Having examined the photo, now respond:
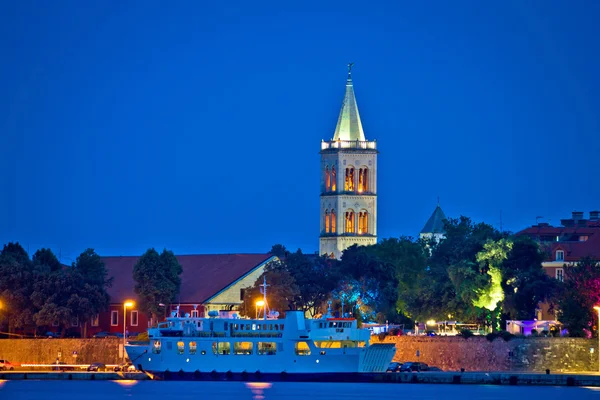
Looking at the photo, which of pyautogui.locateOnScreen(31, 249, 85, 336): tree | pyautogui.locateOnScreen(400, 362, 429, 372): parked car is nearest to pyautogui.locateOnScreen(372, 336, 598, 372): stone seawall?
pyautogui.locateOnScreen(400, 362, 429, 372): parked car

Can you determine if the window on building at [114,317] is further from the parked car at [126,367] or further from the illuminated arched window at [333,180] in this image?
the illuminated arched window at [333,180]

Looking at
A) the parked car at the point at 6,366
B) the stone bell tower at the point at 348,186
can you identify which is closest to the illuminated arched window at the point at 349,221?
the stone bell tower at the point at 348,186

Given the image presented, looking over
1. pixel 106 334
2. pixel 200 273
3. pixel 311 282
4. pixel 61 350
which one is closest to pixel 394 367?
pixel 311 282

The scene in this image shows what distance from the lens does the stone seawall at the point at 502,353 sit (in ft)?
407

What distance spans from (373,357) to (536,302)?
632 inches

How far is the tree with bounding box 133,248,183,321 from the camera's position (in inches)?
5851

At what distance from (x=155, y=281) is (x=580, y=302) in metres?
38.2

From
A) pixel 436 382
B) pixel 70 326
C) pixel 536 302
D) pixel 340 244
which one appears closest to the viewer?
pixel 436 382

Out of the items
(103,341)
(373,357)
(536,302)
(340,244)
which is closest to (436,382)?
(373,357)

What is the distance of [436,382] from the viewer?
393 ft

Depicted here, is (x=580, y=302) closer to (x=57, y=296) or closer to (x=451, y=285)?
(x=451, y=285)

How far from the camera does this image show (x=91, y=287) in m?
148

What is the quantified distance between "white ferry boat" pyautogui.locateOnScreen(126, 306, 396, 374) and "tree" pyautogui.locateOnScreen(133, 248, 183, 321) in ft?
59.4

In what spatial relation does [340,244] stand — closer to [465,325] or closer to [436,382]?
[465,325]
